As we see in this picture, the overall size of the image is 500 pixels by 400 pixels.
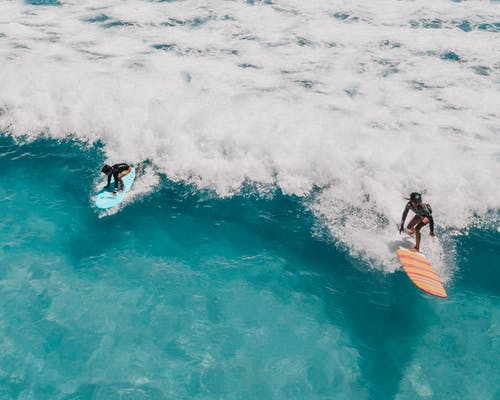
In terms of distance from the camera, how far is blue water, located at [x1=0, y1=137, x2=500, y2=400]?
32.1 ft

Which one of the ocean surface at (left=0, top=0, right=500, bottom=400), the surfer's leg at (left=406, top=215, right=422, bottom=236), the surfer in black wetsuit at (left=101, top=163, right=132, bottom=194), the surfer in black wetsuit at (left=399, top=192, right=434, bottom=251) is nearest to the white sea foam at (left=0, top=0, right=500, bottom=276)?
the ocean surface at (left=0, top=0, right=500, bottom=400)

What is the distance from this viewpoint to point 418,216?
41.4 ft

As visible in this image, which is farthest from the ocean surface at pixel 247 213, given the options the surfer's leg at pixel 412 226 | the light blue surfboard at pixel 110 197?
the surfer's leg at pixel 412 226

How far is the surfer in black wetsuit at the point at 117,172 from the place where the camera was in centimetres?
1389

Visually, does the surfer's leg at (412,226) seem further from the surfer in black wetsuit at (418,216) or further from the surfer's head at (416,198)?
the surfer's head at (416,198)

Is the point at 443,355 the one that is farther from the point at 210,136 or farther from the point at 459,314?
the point at 210,136

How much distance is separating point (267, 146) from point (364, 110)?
232 inches

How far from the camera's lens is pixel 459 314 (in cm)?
1117

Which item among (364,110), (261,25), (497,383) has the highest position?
(261,25)

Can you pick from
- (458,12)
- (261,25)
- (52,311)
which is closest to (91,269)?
(52,311)

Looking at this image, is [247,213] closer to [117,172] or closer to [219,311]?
[219,311]

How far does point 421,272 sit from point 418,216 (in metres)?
1.89

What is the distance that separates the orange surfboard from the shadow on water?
55 centimetres

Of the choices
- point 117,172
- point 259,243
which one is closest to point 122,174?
point 117,172
